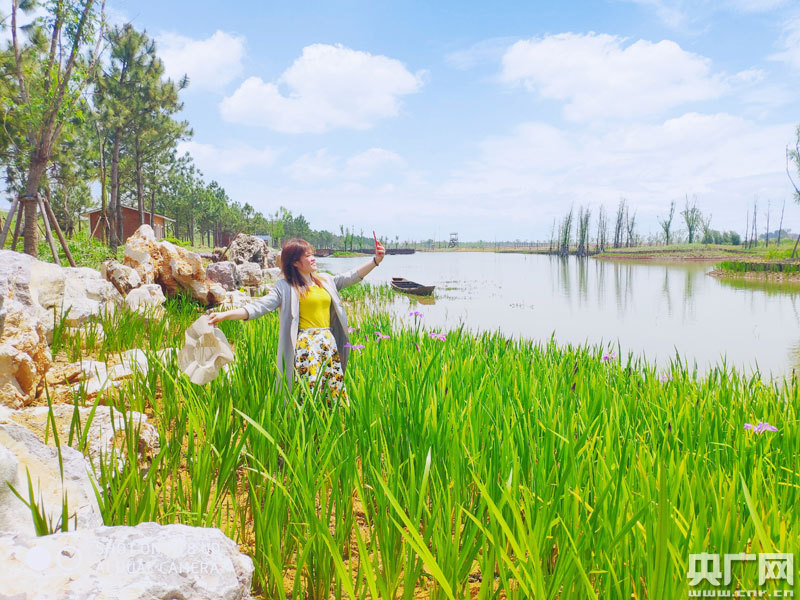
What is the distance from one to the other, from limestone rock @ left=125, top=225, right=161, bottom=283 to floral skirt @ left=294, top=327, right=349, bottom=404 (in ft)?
21.0

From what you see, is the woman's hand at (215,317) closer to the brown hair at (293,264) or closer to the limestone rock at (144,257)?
the brown hair at (293,264)

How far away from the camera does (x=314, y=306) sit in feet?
11.1

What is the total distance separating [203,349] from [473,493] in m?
1.63

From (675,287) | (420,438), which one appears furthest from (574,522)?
(675,287)

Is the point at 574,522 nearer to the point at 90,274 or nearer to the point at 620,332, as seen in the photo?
the point at 90,274

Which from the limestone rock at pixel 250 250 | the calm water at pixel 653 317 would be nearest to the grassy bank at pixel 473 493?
the calm water at pixel 653 317

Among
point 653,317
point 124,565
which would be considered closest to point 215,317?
point 124,565

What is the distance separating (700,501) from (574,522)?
0.40 m

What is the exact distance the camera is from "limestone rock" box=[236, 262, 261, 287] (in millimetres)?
16328

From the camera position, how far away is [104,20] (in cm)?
908

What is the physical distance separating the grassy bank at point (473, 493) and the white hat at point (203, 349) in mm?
238

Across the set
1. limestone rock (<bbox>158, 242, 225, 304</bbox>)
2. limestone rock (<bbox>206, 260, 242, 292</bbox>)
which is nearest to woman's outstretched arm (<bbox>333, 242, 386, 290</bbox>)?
limestone rock (<bbox>158, 242, 225, 304</bbox>)

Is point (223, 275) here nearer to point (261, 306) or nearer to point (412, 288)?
point (412, 288)

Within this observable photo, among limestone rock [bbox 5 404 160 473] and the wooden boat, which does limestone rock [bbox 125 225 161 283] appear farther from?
the wooden boat
